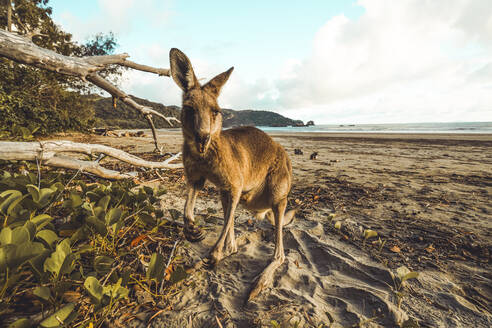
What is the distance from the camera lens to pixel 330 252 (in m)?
2.27

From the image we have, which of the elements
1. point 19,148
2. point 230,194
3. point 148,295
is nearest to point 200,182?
point 230,194

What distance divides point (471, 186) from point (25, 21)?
57.4 feet

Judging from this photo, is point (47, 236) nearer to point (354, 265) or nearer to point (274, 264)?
point (274, 264)

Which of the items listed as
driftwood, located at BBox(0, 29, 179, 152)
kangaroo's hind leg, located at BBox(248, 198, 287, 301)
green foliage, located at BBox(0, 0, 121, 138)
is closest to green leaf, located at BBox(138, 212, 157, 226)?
kangaroo's hind leg, located at BBox(248, 198, 287, 301)

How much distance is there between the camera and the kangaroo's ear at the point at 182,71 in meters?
1.81

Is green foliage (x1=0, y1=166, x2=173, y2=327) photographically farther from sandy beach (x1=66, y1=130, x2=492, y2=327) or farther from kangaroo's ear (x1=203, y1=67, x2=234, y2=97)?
kangaroo's ear (x1=203, y1=67, x2=234, y2=97)

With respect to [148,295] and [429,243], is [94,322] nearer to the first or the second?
[148,295]

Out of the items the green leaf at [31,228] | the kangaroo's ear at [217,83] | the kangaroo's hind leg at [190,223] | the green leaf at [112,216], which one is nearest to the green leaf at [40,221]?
the green leaf at [31,228]

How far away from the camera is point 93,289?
1153 mm

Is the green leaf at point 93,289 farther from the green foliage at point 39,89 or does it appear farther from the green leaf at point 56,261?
the green foliage at point 39,89

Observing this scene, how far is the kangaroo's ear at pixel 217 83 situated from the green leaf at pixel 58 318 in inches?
68.8

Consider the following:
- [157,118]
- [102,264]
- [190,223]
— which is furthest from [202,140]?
[157,118]

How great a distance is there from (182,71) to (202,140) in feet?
2.40

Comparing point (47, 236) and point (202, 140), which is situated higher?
point (202, 140)
